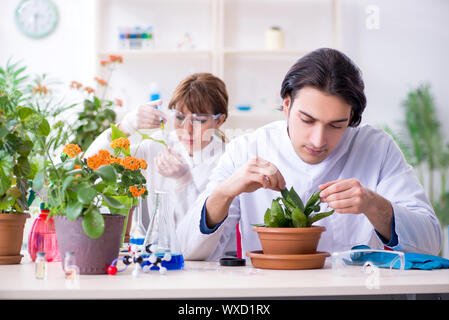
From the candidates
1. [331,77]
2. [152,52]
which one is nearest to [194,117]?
[331,77]

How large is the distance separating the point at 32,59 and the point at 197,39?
4.84ft

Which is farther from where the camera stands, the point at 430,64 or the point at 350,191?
the point at 430,64

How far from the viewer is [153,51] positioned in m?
4.27

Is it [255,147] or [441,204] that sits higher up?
[255,147]

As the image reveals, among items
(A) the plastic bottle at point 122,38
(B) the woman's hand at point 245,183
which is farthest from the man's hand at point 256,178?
(A) the plastic bottle at point 122,38

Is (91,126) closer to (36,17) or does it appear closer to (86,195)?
(36,17)

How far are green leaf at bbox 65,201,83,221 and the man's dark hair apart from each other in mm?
773

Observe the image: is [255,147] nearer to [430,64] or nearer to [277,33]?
[277,33]

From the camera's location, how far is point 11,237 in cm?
138

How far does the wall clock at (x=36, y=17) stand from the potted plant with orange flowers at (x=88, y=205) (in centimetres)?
378

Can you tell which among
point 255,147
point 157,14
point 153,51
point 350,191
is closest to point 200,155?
point 255,147

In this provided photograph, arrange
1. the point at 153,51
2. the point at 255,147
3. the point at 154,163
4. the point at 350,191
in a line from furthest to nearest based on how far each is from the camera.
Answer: the point at 153,51 < the point at 154,163 < the point at 255,147 < the point at 350,191

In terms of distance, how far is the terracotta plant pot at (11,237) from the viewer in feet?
4.49

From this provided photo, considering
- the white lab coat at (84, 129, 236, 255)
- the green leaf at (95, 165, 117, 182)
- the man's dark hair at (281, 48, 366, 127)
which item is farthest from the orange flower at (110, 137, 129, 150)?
the white lab coat at (84, 129, 236, 255)
